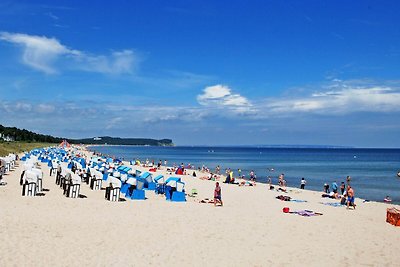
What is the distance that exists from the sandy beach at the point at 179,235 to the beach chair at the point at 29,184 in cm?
45

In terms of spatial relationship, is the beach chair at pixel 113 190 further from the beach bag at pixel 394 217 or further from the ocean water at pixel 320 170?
the ocean water at pixel 320 170

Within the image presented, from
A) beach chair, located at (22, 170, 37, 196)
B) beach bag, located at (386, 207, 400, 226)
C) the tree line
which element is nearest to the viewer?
beach bag, located at (386, 207, 400, 226)

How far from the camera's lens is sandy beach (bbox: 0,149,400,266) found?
28.0 ft

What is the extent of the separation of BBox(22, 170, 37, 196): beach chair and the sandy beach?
447mm

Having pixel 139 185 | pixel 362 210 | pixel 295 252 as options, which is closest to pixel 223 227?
pixel 295 252

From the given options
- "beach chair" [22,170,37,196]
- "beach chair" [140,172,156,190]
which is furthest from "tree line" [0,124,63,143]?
"beach chair" [22,170,37,196]

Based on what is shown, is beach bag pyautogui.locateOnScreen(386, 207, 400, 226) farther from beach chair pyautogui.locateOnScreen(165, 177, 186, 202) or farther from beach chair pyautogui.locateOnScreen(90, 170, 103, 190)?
beach chair pyautogui.locateOnScreen(90, 170, 103, 190)

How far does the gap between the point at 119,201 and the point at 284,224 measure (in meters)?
6.27

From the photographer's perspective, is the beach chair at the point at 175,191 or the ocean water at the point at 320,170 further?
the ocean water at the point at 320,170

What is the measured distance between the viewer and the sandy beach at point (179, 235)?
8531 millimetres

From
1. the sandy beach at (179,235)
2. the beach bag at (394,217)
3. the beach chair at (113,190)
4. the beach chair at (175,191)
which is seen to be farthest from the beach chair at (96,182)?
the beach bag at (394,217)

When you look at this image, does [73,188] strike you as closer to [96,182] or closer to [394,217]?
[96,182]

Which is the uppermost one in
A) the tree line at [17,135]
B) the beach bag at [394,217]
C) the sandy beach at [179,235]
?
the tree line at [17,135]

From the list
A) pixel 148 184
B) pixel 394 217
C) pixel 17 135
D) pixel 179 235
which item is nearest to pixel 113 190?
pixel 148 184
